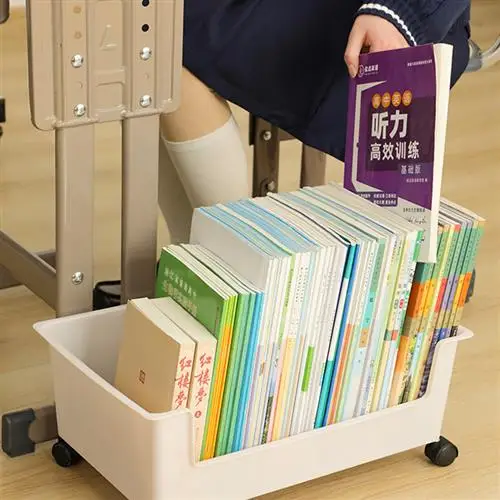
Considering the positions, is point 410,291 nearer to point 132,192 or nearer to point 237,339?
point 237,339

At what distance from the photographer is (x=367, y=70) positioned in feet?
4.47

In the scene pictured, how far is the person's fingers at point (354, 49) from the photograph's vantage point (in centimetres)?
138

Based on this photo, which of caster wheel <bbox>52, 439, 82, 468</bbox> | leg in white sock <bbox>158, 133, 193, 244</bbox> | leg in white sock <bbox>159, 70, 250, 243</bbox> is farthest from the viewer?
leg in white sock <bbox>158, 133, 193, 244</bbox>

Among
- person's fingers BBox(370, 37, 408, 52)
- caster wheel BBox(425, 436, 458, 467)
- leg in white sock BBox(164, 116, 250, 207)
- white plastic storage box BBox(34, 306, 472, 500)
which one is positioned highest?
person's fingers BBox(370, 37, 408, 52)

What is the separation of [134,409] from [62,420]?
220 millimetres

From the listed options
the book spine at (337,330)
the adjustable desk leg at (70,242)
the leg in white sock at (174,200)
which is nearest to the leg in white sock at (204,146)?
the leg in white sock at (174,200)

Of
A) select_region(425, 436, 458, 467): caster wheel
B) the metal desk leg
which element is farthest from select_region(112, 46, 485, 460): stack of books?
the metal desk leg

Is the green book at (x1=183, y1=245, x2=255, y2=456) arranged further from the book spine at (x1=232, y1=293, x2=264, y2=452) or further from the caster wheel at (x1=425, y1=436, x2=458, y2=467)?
the caster wheel at (x1=425, y1=436, x2=458, y2=467)

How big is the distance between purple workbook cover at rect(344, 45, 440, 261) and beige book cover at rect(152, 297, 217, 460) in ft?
0.95

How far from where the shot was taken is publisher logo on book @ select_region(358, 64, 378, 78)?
4.43 feet

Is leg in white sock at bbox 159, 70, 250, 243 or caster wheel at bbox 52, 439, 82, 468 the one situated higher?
leg in white sock at bbox 159, 70, 250, 243

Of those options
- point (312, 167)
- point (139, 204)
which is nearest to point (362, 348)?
point (139, 204)

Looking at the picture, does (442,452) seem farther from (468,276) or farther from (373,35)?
(373,35)

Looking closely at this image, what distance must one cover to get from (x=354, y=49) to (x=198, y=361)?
17.4 inches
